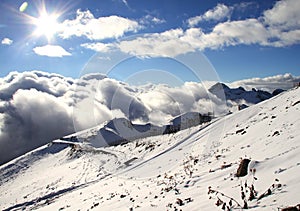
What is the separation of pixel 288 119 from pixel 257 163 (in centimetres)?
1290

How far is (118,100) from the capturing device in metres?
49.8

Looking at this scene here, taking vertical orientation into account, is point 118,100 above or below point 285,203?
above

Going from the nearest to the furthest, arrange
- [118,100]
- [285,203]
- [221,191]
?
[285,203] < [221,191] < [118,100]

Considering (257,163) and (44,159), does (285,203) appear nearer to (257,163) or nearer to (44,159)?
(257,163)

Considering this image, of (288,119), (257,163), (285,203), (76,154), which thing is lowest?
(285,203)

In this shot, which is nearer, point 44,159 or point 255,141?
point 255,141

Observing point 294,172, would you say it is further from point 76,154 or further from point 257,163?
point 76,154

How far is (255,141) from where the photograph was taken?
2317 cm

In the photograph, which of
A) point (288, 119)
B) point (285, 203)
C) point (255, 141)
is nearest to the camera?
point (285, 203)

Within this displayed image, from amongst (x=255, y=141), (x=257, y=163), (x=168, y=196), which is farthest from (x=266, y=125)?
(x=168, y=196)

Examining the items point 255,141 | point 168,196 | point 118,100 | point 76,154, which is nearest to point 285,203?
point 168,196

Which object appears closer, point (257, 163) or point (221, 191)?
point (221, 191)

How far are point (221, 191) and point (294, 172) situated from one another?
10.5 ft

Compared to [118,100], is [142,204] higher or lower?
lower
